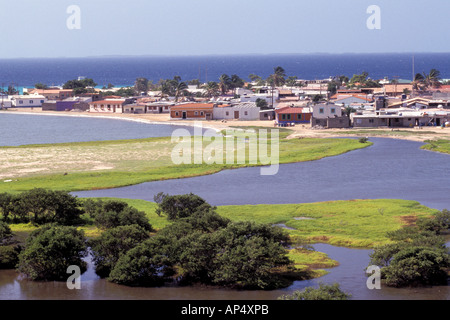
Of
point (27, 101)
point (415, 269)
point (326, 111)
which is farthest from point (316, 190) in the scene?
point (27, 101)

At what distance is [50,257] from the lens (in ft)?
86.5

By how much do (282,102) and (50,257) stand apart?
68334mm

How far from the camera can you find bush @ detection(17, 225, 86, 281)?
2633 centimetres

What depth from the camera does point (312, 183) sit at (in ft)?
147

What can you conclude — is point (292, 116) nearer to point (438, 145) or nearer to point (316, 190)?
point (438, 145)

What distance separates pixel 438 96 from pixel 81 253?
2584 inches

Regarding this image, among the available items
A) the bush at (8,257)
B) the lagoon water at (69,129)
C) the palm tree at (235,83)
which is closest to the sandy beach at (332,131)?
the lagoon water at (69,129)

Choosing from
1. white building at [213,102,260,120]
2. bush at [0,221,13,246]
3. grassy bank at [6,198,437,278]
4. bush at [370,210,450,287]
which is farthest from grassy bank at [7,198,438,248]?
white building at [213,102,260,120]

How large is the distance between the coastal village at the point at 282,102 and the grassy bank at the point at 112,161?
9336 mm

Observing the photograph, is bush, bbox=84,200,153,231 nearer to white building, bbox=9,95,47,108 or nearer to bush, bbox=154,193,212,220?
bush, bbox=154,193,212,220

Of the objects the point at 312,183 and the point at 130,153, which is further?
the point at 130,153

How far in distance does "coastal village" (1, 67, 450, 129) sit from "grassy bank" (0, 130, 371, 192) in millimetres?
9336
